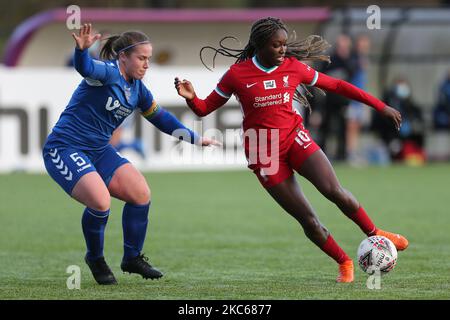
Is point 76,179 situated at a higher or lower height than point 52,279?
higher

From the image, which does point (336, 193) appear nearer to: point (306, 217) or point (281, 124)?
point (306, 217)

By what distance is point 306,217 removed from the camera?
26.7 feet

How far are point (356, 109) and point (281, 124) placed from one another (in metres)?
13.0

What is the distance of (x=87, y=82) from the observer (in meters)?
8.03

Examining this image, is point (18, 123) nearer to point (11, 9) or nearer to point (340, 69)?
point (340, 69)

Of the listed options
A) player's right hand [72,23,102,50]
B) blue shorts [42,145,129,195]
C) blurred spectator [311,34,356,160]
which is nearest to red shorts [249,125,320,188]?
blue shorts [42,145,129,195]

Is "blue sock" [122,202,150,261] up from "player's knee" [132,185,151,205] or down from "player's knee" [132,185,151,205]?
down

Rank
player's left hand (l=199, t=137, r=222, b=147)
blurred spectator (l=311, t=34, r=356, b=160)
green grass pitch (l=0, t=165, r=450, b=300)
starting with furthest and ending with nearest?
blurred spectator (l=311, t=34, r=356, b=160), player's left hand (l=199, t=137, r=222, b=147), green grass pitch (l=0, t=165, r=450, b=300)

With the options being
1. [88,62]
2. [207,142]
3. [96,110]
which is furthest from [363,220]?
[88,62]

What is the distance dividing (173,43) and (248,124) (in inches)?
605

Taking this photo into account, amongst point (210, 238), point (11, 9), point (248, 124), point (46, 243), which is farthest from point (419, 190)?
point (11, 9)

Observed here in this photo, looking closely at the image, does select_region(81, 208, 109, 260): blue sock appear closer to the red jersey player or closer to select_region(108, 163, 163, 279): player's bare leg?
select_region(108, 163, 163, 279): player's bare leg

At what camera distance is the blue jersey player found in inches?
313

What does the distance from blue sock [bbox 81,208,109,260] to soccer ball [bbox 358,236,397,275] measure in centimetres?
191
